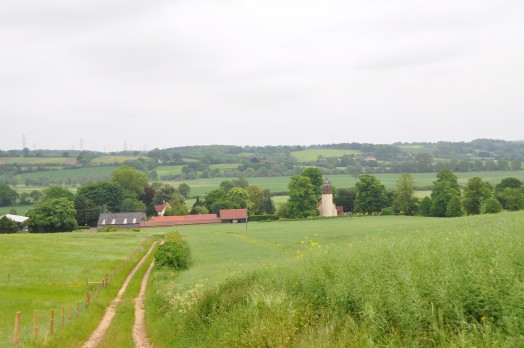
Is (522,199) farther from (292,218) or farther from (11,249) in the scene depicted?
(11,249)

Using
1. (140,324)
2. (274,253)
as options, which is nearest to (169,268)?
(274,253)


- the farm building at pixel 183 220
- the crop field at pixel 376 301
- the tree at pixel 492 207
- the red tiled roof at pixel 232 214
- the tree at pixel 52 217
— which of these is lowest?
the farm building at pixel 183 220

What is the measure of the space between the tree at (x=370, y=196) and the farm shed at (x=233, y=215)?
27622 millimetres

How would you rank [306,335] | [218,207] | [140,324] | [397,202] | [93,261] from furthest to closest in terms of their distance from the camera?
[218,207] < [397,202] < [93,261] < [140,324] < [306,335]

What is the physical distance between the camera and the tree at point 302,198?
348 ft

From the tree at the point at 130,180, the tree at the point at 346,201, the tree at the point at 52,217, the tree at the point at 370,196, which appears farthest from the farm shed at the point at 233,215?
the tree at the point at 130,180

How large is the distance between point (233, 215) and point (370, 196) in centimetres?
3301

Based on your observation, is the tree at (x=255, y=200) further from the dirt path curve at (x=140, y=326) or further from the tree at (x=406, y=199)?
the dirt path curve at (x=140, y=326)

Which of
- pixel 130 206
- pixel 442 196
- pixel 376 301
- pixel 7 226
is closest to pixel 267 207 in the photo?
pixel 130 206

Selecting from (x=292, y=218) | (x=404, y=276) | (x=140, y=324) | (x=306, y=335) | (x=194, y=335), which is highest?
(x=404, y=276)

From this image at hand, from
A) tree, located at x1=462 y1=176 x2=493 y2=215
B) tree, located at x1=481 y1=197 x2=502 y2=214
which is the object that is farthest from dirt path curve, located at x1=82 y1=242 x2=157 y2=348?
tree, located at x1=462 y1=176 x2=493 y2=215

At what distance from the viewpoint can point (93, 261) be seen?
4712 cm

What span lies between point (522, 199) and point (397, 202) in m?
25.6

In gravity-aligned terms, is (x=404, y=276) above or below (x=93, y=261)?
above
